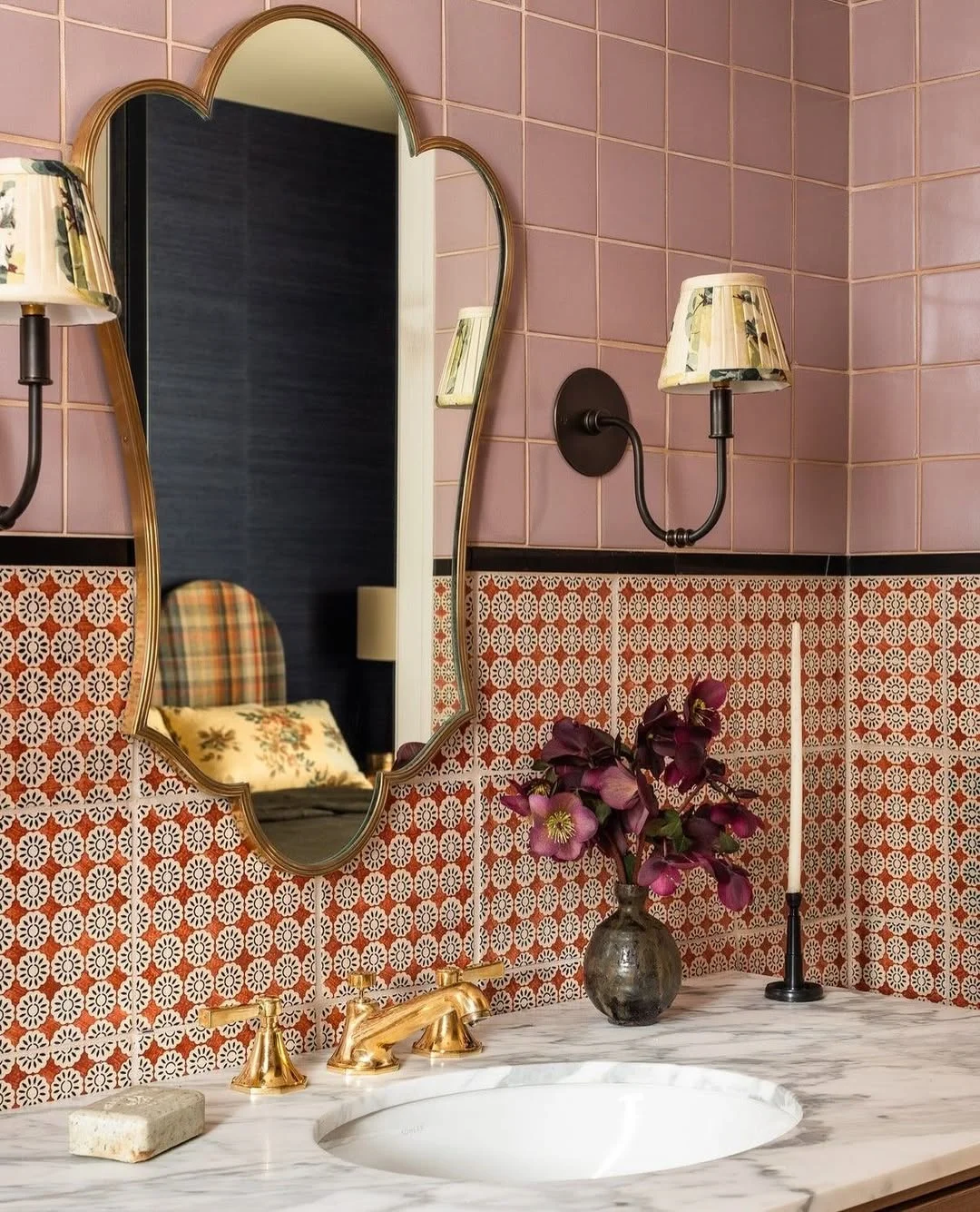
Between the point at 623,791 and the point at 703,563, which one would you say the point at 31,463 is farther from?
the point at 703,563

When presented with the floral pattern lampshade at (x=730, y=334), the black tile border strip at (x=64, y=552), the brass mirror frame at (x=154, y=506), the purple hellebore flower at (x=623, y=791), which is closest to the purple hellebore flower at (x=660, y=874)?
the purple hellebore flower at (x=623, y=791)

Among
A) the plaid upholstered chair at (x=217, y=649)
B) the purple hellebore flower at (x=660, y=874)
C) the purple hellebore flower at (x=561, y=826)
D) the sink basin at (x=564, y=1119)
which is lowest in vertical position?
the sink basin at (x=564, y=1119)

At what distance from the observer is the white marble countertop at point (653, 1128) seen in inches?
53.1

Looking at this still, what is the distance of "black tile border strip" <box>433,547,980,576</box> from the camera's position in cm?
203

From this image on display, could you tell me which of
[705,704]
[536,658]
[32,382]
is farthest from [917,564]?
[32,382]

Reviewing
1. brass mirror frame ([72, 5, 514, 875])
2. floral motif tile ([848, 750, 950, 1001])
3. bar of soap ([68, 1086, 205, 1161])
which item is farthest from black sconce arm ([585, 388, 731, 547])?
bar of soap ([68, 1086, 205, 1161])

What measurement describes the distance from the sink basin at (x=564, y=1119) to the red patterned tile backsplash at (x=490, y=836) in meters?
0.19

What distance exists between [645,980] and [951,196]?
3.99 ft

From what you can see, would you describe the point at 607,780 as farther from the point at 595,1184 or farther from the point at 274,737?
the point at 595,1184

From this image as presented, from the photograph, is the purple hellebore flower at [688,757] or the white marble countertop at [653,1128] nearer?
the white marble countertop at [653,1128]

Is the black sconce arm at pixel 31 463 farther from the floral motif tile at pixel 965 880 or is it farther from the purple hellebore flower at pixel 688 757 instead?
the floral motif tile at pixel 965 880

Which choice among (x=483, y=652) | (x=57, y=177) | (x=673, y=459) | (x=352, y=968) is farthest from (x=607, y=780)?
(x=57, y=177)

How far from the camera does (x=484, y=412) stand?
1997mm

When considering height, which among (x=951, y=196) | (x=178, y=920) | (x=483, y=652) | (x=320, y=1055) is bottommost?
(x=320, y=1055)
